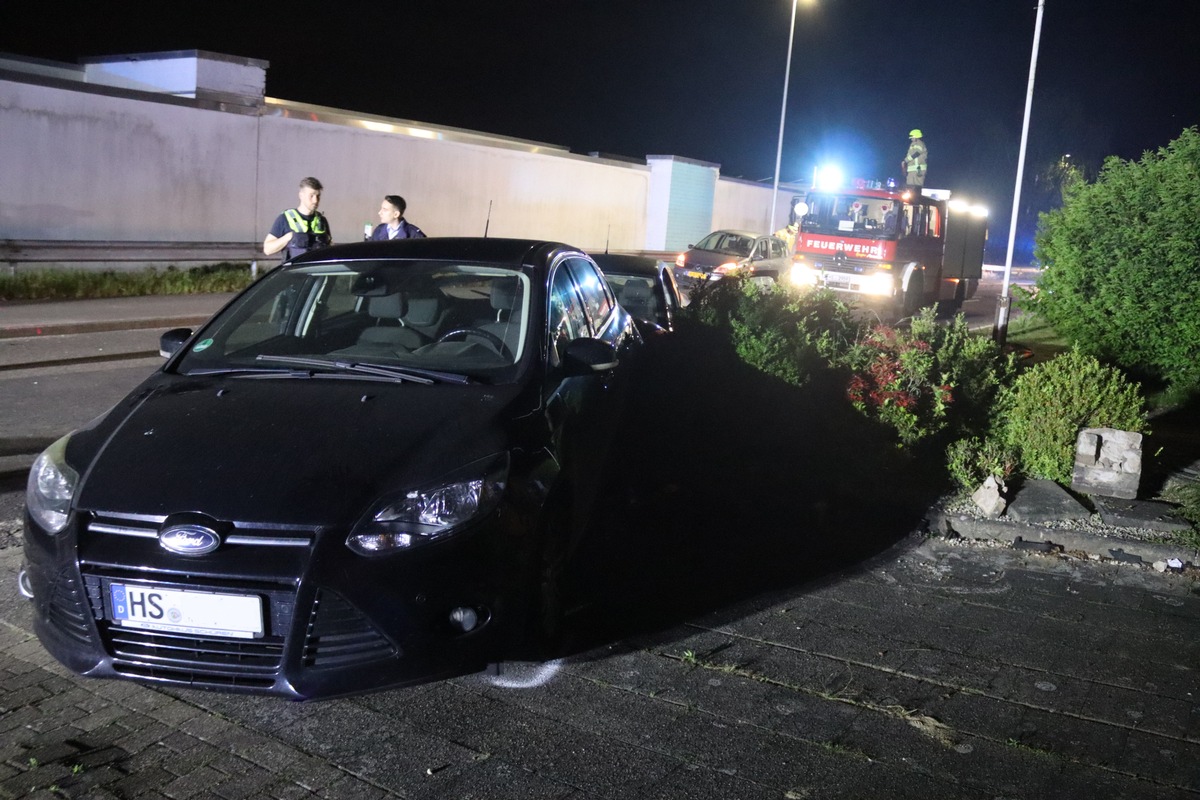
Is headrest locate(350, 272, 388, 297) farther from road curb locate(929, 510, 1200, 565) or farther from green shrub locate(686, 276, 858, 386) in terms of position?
road curb locate(929, 510, 1200, 565)

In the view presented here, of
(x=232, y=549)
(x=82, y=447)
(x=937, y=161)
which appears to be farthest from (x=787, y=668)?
(x=937, y=161)

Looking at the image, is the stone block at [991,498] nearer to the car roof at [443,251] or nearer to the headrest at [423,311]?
the car roof at [443,251]

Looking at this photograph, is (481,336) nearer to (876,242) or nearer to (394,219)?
(394,219)

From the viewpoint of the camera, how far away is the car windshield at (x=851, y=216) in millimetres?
19750

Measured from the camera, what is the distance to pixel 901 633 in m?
4.86

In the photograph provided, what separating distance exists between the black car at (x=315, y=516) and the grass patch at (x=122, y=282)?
1401cm

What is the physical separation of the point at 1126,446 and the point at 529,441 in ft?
14.5

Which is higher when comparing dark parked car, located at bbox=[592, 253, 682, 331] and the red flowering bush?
dark parked car, located at bbox=[592, 253, 682, 331]

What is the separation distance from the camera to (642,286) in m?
8.92

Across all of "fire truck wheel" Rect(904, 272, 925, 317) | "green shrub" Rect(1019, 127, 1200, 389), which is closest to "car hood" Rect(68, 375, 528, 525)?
"green shrub" Rect(1019, 127, 1200, 389)

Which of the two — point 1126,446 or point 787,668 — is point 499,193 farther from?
point 787,668

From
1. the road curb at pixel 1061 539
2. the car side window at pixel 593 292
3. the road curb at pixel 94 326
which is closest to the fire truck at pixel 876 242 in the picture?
the road curb at pixel 94 326

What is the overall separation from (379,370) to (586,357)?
89 centimetres

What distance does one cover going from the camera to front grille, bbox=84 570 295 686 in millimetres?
3451
